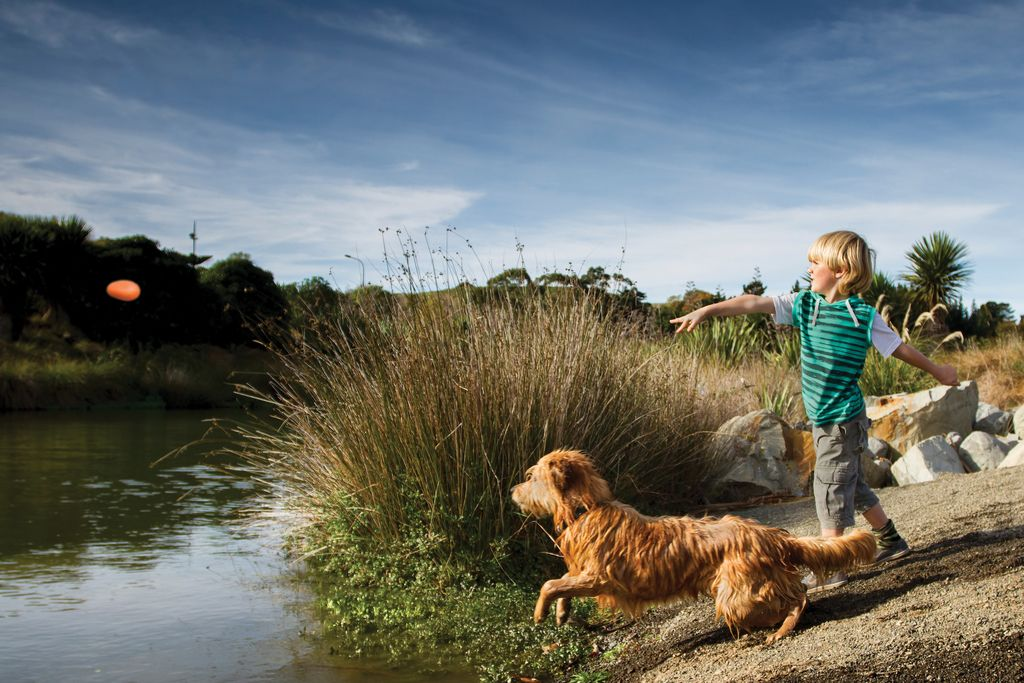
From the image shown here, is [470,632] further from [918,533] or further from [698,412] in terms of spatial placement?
[698,412]

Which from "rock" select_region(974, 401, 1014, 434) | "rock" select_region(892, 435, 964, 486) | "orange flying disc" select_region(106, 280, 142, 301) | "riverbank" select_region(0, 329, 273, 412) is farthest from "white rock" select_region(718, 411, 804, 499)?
"orange flying disc" select_region(106, 280, 142, 301)

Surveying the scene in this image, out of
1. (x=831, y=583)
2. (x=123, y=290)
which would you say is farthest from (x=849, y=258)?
(x=123, y=290)

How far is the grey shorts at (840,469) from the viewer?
4699mm

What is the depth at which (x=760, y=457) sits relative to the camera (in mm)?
8719

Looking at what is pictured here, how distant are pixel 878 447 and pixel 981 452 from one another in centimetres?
101

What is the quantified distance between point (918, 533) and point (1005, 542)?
56 centimetres

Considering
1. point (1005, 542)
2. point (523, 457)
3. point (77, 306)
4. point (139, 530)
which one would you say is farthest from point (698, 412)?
point (77, 306)

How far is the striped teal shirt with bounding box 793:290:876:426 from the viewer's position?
4703 millimetres

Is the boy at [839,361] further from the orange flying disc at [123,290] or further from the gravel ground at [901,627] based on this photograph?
the orange flying disc at [123,290]

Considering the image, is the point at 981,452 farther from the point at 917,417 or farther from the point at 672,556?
the point at 672,556

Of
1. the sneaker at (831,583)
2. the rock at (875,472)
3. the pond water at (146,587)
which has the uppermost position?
the rock at (875,472)

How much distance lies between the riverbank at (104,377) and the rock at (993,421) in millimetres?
17441

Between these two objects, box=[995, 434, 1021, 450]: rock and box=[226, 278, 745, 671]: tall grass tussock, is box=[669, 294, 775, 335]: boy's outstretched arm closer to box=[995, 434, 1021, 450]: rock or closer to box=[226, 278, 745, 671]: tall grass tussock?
box=[226, 278, 745, 671]: tall grass tussock

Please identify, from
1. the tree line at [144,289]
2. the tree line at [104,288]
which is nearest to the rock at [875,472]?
the tree line at [144,289]
